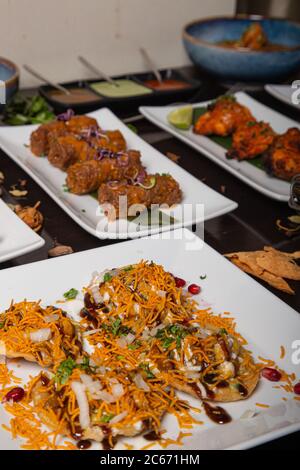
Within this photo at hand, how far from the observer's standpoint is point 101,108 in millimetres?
4355

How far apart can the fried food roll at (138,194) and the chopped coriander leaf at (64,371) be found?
3.82 feet

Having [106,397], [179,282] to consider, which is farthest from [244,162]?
[106,397]

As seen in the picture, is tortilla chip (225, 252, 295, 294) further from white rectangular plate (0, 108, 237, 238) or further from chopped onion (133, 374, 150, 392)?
chopped onion (133, 374, 150, 392)

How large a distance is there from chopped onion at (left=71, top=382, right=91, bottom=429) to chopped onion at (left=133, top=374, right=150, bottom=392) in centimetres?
18

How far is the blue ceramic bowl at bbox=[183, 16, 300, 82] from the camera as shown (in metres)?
4.74

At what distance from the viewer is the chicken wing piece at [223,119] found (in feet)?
13.5

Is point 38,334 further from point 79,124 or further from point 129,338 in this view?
point 79,124

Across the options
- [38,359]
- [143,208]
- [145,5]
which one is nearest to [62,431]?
[38,359]

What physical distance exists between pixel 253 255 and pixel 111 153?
41.9 inches

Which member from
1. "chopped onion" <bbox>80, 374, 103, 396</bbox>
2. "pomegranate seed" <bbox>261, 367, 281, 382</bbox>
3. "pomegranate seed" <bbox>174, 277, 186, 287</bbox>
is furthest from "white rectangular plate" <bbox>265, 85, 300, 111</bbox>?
"chopped onion" <bbox>80, 374, 103, 396</bbox>

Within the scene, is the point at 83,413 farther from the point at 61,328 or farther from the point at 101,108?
the point at 101,108

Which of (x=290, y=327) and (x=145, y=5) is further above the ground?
(x=145, y=5)

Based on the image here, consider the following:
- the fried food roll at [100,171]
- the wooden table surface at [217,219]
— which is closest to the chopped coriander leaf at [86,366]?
the wooden table surface at [217,219]

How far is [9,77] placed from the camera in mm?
4168
